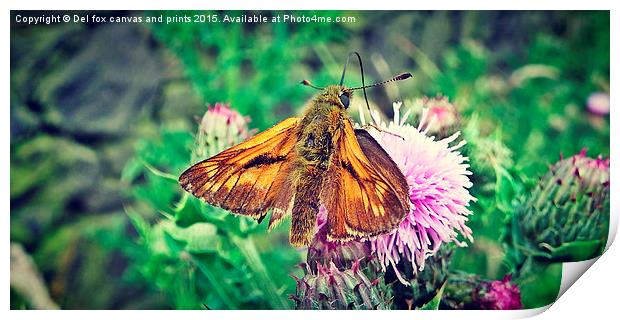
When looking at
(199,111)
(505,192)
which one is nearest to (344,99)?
(199,111)

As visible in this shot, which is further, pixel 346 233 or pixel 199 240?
pixel 199 240

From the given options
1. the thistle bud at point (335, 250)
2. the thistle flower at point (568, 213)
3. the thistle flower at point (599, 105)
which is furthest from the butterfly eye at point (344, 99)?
the thistle flower at point (599, 105)

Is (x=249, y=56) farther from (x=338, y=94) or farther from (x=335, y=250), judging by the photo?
(x=335, y=250)

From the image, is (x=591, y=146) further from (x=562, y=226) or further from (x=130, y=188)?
(x=130, y=188)

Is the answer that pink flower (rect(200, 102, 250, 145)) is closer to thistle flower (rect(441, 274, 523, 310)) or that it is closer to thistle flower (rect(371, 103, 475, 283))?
thistle flower (rect(371, 103, 475, 283))

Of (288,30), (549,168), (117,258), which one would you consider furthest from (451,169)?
(117,258)

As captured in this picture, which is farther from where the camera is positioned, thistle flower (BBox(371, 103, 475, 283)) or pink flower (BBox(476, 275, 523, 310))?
pink flower (BBox(476, 275, 523, 310))

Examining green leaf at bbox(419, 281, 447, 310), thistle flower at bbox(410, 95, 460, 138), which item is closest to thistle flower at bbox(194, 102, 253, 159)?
thistle flower at bbox(410, 95, 460, 138)
